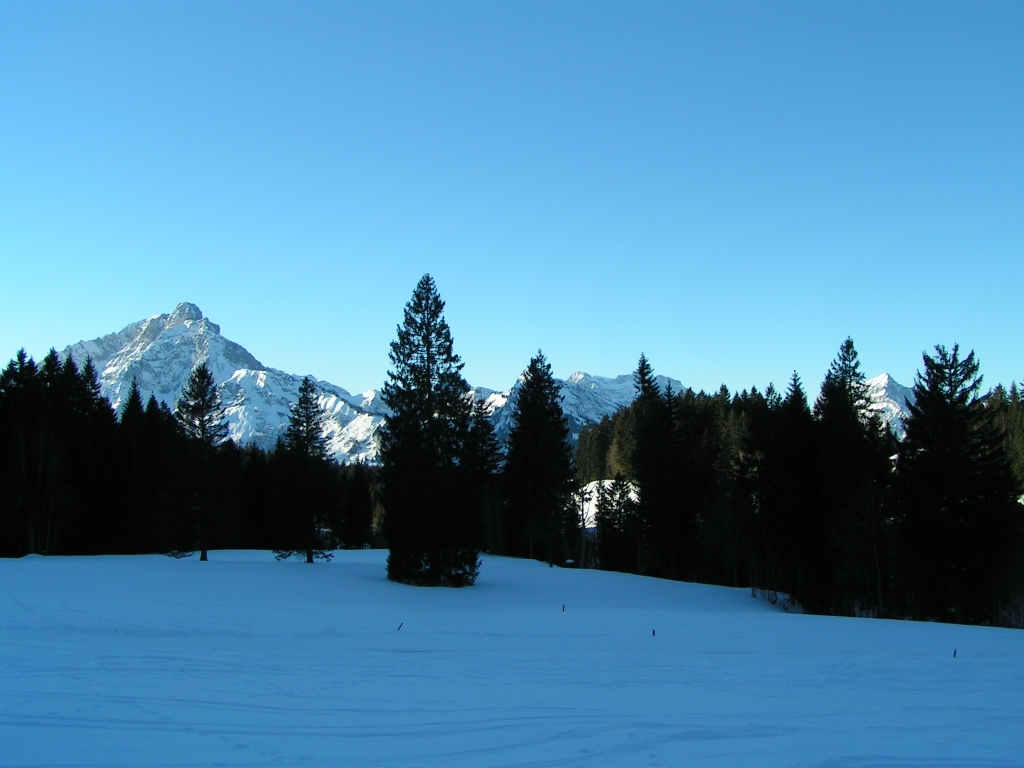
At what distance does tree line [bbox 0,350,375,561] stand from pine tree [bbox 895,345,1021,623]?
28.4m

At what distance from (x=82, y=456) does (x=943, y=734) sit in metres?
49.0

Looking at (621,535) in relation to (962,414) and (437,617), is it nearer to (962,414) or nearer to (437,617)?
(962,414)

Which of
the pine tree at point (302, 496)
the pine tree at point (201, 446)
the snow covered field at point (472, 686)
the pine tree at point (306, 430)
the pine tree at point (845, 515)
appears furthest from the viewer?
the pine tree at point (306, 430)

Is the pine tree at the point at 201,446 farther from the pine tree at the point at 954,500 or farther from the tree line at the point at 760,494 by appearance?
the pine tree at the point at 954,500

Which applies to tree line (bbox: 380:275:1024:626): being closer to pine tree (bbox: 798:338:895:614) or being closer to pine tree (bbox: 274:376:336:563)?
pine tree (bbox: 798:338:895:614)

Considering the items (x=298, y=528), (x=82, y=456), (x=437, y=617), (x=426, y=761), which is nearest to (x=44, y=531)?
(x=82, y=456)

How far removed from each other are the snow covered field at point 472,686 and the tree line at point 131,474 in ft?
39.5

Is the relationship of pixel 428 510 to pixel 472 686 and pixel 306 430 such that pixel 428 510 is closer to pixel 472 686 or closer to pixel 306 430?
pixel 306 430

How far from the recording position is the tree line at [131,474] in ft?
116

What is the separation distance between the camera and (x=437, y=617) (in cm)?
2112

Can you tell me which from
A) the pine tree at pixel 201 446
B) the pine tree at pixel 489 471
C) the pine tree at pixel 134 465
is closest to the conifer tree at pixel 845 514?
the pine tree at pixel 489 471

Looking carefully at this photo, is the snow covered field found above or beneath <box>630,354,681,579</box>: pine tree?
beneath

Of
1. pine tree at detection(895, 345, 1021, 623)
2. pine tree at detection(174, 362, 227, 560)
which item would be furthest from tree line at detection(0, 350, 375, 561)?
pine tree at detection(895, 345, 1021, 623)

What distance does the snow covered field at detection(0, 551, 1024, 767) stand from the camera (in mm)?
7441
